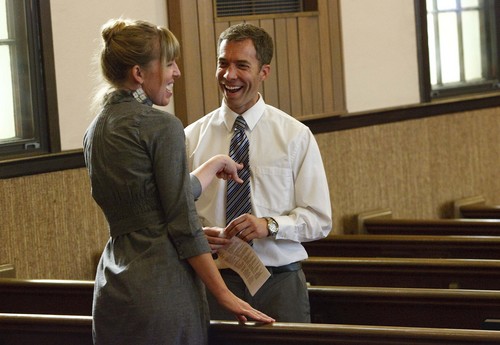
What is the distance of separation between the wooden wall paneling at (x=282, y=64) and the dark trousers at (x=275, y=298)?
8.55 feet

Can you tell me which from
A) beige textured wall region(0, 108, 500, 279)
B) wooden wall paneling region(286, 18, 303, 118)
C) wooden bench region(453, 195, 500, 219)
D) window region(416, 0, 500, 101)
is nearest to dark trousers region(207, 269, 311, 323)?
beige textured wall region(0, 108, 500, 279)

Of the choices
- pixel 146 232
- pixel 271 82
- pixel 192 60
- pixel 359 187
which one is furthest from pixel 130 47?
pixel 359 187

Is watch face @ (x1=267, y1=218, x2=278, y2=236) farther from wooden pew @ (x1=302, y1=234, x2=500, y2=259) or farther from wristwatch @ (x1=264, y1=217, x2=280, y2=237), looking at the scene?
wooden pew @ (x1=302, y1=234, x2=500, y2=259)

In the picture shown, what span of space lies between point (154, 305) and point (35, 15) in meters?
2.46

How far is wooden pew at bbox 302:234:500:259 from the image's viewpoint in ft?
15.7

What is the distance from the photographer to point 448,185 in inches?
280

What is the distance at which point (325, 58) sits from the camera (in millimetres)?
6152

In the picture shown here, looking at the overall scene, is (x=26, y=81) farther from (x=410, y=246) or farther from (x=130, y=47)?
(x=130, y=47)

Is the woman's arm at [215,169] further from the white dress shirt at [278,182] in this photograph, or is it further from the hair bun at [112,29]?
the hair bun at [112,29]

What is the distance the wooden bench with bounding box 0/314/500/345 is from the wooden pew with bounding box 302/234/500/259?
206 cm

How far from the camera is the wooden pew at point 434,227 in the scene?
214 inches

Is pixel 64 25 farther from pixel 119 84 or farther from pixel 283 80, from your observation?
pixel 119 84

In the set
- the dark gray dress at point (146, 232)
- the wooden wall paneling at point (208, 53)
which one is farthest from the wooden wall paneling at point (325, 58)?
the dark gray dress at point (146, 232)

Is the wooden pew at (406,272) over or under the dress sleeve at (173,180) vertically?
under
